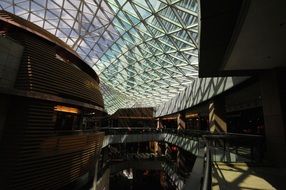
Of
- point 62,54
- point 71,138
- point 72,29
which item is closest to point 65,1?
point 72,29

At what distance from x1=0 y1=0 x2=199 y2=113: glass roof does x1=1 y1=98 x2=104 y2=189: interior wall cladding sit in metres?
11.8

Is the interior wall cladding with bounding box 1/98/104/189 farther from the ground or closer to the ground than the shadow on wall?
closer to the ground

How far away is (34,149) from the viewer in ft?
28.0

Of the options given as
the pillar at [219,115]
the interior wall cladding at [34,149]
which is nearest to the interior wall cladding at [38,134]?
the interior wall cladding at [34,149]

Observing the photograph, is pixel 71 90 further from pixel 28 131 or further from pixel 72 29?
Result: pixel 72 29

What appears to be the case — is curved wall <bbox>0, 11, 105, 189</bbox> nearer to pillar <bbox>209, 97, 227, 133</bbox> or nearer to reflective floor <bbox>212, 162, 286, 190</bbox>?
reflective floor <bbox>212, 162, 286, 190</bbox>

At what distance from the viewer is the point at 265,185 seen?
5.78 m

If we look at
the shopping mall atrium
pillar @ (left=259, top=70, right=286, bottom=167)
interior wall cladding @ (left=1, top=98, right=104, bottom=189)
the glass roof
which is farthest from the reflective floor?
the glass roof

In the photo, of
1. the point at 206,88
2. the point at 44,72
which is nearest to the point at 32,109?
the point at 44,72

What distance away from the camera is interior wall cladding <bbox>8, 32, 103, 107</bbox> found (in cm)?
873

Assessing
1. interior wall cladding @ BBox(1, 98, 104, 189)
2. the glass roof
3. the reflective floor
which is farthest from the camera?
the glass roof

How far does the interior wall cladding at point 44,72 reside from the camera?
28.7 ft

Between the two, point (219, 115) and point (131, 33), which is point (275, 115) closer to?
point (219, 115)

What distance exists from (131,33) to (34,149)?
17326 mm
